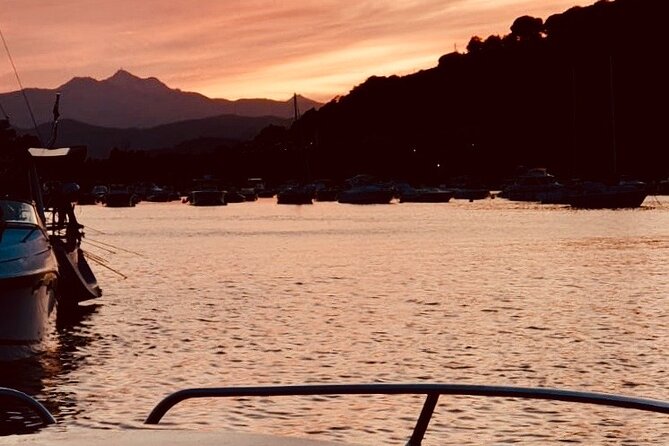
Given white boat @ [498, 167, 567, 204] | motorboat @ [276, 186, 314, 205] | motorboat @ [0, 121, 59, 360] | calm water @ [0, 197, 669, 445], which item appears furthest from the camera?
motorboat @ [276, 186, 314, 205]

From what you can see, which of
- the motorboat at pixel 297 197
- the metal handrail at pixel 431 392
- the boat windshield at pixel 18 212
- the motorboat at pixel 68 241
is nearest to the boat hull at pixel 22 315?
the boat windshield at pixel 18 212

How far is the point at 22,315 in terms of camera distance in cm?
→ 1950

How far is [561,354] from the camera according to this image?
22703 mm

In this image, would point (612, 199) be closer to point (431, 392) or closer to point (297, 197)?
point (297, 197)

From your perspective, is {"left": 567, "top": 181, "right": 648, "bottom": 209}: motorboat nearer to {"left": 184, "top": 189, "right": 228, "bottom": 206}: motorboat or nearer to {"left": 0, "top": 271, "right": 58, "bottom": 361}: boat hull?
{"left": 184, "top": 189, "right": 228, "bottom": 206}: motorboat

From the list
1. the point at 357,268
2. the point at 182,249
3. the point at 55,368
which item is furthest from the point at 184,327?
the point at 182,249

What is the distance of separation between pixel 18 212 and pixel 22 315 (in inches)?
126

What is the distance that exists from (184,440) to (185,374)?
17205mm

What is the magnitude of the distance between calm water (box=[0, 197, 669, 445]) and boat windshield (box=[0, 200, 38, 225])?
9.40 feet

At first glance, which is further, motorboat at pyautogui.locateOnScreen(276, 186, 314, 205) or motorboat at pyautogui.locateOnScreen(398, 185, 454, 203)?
motorboat at pyautogui.locateOnScreen(398, 185, 454, 203)

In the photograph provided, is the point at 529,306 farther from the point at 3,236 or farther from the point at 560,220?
the point at 560,220

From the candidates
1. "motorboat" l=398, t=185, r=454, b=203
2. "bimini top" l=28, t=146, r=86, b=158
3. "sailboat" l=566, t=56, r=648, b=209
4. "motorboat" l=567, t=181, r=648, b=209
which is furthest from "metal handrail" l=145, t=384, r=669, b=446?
"motorboat" l=398, t=185, r=454, b=203

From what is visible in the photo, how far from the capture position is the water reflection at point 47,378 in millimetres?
16453

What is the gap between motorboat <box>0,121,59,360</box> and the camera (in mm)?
19109
